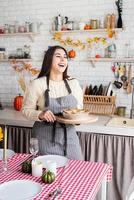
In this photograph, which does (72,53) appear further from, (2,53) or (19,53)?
(2,53)

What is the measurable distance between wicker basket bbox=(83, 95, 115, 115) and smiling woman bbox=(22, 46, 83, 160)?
0.97 metres

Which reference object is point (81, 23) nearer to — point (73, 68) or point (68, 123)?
point (73, 68)

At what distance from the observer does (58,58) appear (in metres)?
2.51

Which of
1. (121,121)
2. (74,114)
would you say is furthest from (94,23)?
(74,114)

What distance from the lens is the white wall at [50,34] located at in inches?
142

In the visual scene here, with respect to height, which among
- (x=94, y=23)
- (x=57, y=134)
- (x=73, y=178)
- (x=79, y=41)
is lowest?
(x=73, y=178)

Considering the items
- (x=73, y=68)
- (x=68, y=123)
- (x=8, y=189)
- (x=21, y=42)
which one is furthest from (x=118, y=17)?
(x=8, y=189)

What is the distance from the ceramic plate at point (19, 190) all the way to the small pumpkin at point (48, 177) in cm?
8

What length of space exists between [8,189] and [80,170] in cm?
51

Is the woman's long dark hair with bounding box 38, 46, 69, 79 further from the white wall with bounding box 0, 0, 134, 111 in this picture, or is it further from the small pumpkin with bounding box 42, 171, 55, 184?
the white wall with bounding box 0, 0, 134, 111

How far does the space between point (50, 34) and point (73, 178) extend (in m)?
2.53

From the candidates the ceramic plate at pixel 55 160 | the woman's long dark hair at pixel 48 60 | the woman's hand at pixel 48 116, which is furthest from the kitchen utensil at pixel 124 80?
the ceramic plate at pixel 55 160

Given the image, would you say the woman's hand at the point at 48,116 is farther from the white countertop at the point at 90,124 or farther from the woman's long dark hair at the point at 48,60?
the white countertop at the point at 90,124

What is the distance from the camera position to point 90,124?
3.12 meters
